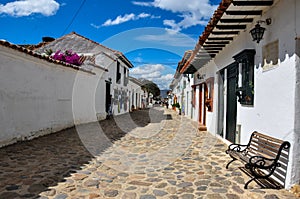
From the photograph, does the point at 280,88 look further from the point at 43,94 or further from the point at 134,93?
the point at 134,93

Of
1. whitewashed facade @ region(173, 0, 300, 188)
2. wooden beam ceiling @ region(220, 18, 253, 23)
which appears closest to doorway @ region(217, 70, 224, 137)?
whitewashed facade @ region(173, 0, 300, 188)

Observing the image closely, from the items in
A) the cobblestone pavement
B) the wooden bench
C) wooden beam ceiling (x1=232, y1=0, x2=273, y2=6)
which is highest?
wooden beam ceiling (x1=232, y1=0, x2=273, y2=6)

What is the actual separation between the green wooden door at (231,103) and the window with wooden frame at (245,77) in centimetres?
65

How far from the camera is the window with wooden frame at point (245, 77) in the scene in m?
5.12

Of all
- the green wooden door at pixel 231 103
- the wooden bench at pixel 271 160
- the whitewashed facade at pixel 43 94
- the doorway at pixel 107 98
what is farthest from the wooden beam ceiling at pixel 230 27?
the doorway at pixel 107 98

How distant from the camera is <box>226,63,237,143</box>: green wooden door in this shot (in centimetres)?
678

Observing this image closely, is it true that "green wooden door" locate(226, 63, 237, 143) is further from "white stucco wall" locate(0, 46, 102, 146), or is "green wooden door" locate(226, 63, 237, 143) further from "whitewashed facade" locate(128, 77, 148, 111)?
"whitewashed facade" locate(128, 77, 148, 111)

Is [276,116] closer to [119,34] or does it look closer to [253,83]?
[253,83]

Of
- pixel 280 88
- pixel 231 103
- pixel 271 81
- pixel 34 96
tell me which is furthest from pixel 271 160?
pixel 34 96

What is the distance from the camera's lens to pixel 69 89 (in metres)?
11.1

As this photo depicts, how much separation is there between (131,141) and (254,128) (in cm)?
417

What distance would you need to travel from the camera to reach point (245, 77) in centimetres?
551

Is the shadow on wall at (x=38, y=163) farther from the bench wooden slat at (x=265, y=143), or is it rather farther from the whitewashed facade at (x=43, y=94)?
the bench wooden slat at (x=265, y=143)

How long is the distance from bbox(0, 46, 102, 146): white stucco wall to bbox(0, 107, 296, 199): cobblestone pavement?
2.37 ft
